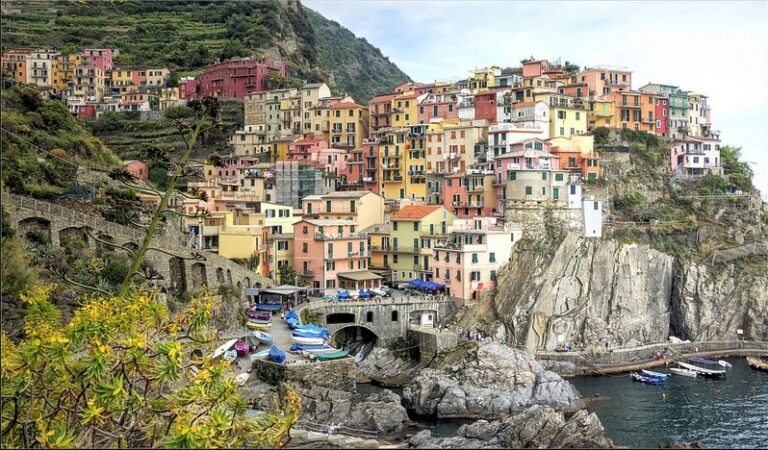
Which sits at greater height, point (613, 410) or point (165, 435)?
point (165, 435)

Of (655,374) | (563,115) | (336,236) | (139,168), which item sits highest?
(563,115)

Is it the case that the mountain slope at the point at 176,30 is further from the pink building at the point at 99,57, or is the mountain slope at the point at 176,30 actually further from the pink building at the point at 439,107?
the pink building at the point at 439,107

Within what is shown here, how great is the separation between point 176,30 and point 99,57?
51.1 feet

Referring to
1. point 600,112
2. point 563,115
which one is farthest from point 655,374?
point 600,112

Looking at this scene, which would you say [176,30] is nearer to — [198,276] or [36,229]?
[198,276]

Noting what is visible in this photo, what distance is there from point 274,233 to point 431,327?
13.0m

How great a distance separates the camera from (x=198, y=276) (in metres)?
45.8

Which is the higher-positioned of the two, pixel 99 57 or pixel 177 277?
pixel 99 57

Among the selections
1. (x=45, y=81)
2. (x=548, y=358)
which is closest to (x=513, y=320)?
(x=548, y=358)

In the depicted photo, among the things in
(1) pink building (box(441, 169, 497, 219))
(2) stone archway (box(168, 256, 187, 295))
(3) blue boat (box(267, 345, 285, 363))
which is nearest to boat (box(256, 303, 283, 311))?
(2) stone archway (box(168, 256, 187, 295))

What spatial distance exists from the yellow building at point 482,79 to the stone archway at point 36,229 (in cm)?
4350

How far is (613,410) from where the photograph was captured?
40.5 meters

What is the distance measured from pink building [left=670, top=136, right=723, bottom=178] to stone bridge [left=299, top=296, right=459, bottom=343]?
27.2 meters

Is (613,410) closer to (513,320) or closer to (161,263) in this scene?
(513,320)
